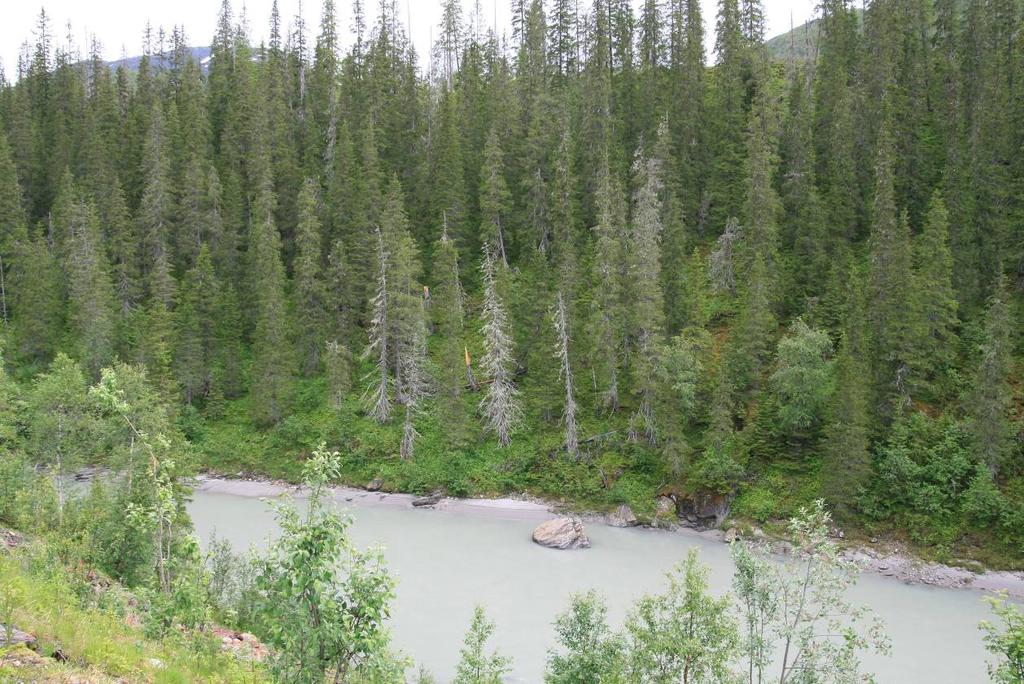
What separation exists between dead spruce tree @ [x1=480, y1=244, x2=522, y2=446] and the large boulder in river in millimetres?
7898

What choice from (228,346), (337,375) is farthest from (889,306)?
(228,346)

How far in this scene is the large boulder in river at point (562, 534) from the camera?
99.0ft

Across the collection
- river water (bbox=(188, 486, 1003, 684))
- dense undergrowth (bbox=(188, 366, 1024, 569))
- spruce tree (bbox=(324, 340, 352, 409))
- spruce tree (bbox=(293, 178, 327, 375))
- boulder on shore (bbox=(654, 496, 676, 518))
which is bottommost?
river water (bbox=(188, 486, 1003, 684))

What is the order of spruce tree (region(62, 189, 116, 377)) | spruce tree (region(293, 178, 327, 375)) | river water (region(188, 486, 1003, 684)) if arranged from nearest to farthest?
1. river water (region(188, 486, 1003, 684))
2. spruce tree (region(62, 189, 116, 377))
3. spruce tree (region(293, 178, 327, 375))

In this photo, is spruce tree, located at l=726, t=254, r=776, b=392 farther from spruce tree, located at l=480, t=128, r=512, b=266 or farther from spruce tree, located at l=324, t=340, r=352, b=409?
spruce tree, located at l=324, t=340, r=352, b=409

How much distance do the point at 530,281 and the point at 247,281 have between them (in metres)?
22.5

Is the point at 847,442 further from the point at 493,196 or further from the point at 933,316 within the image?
the point at 493,196

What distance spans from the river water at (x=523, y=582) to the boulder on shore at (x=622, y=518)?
0.43m

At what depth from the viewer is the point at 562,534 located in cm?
3044

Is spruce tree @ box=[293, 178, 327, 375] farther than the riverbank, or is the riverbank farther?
spruce tree @ box=[293, 178, 327, 375]

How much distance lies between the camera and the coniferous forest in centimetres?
1717

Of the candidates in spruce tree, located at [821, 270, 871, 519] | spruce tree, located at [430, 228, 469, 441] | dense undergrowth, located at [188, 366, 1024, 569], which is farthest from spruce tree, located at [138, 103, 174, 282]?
spruce tree, located at [821, 270, 871, 519]

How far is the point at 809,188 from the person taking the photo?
149 ft

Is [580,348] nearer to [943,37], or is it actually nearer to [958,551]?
[958,551]
